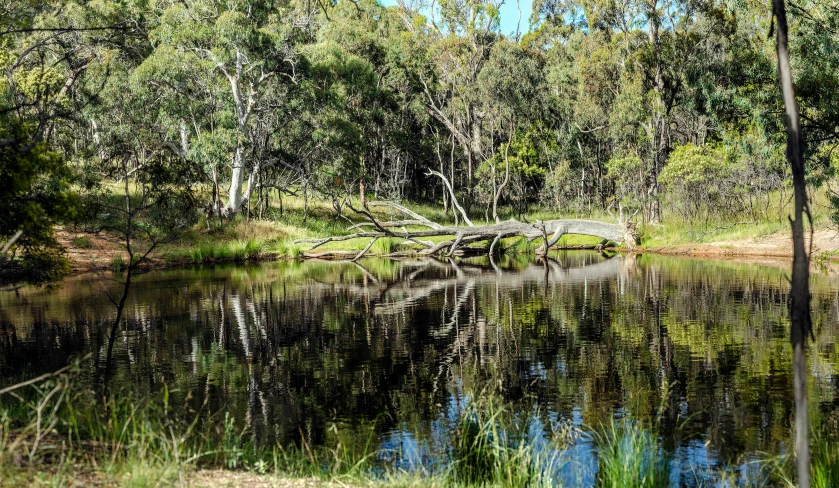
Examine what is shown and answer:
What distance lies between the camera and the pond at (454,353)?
9.80 m

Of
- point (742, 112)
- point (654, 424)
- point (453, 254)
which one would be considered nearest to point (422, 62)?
point (453, 254)

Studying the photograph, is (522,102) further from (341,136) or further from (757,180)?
(757,180)

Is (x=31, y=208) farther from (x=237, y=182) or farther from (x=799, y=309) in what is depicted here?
(x=237, y=182)

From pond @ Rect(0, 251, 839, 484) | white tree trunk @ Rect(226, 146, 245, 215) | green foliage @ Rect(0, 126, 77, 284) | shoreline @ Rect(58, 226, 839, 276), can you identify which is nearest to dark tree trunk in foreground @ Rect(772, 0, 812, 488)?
pond @ Rect(0, 251, 839, 484)

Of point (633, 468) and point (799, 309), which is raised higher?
point (799, 309)

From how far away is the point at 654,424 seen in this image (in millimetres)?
9734

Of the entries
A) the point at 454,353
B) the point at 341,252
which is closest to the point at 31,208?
the point at 454,353

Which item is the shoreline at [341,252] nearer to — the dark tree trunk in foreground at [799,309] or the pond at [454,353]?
the pond at [454,353]

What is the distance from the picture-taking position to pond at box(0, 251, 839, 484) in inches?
386

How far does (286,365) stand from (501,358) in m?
3.99

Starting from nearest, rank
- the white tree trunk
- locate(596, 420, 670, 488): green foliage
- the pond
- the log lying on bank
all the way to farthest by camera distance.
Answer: locate(596, 420, 670, 488): green foliage
the pond
the log lying on bank
the white tree trunk

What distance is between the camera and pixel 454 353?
1444cm

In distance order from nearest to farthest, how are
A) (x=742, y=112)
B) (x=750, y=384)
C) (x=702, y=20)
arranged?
(x=750, y=384) < (x=742, y=112) < (x=702, y=20)

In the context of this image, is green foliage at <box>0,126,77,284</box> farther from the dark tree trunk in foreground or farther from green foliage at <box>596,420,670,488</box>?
the dark tree trunk in foreground
